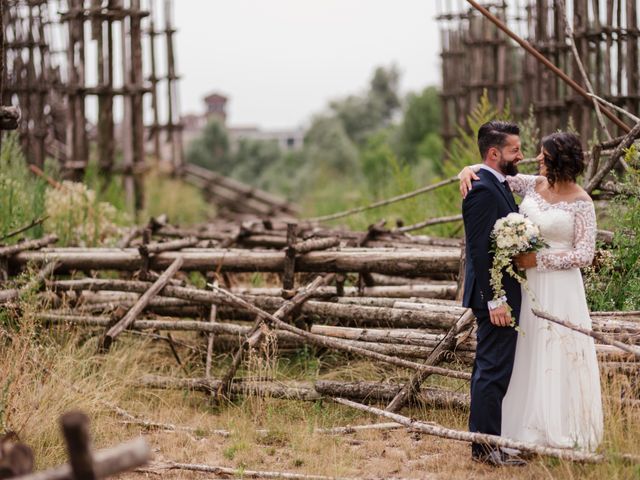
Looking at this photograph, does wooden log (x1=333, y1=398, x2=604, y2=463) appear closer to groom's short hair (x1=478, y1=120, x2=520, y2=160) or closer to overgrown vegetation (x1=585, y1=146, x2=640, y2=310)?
groom's short hair (x1=478, y1=120, x2=520, y2=160)

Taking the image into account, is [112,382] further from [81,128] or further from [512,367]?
[81,128]

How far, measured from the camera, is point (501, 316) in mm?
4668

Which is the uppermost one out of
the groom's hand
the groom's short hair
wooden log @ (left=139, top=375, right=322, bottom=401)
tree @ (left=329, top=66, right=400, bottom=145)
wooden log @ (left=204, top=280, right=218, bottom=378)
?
tree @ (left=329, top=66, right=400, bottom=145)

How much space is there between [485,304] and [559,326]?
416 millimetres

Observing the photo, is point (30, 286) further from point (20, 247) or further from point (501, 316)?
point (501, 316)

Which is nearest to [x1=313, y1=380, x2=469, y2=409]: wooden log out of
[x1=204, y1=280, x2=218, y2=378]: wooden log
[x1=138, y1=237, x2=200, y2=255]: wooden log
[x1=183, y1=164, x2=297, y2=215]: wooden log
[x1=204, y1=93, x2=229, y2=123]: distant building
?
[x1=204, y1=280, x2=218, y2=378]: wooden log

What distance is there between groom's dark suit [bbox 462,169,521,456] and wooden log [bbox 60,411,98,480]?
269 cm

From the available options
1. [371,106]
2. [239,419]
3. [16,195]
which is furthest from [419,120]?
[239,419]

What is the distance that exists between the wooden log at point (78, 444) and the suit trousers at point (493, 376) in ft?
8.80

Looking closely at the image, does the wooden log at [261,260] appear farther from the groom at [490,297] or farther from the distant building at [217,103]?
the distant building at [217,103]

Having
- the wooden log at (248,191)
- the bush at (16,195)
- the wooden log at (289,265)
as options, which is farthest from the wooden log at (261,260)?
the wooden log at (248,191)

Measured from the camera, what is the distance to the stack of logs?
19.0ft

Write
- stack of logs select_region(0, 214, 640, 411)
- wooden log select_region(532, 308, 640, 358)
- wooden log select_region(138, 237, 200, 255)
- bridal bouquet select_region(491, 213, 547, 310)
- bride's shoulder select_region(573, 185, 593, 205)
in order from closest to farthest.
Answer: wooden log select_region(532, 308, 640, 358) < bridal bouquet select_region(491, 213, 547, 310) < bride's shoulder select_region(573, 185, 593, 205) < stack of logs select_region(0, 214, 640, 411) < wooden log select_region(138, 237, 200, 255)

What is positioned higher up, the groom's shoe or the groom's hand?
the groom's hand
